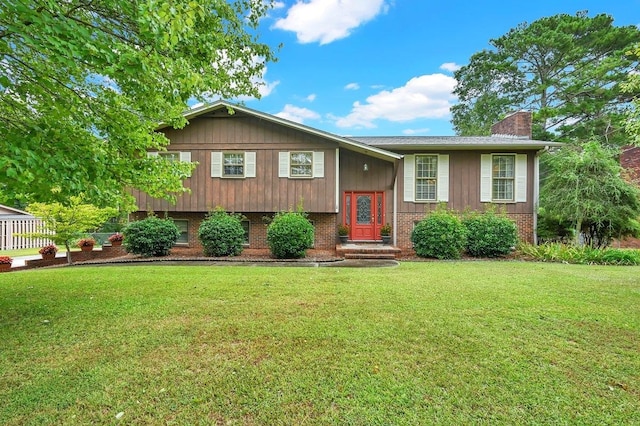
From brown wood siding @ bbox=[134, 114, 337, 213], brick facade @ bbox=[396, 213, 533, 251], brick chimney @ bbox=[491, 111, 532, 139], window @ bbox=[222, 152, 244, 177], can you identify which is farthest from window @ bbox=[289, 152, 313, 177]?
brick chimney @ bbox=[491, 111, 532, 139]

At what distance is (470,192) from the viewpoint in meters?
12.1

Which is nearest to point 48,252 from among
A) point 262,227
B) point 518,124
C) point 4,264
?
point 4,264

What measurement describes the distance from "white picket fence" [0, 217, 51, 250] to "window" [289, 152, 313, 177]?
12113mm

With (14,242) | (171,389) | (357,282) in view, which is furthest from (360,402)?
(14,242)

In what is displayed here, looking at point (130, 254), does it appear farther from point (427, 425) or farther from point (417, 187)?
point (427, 425)

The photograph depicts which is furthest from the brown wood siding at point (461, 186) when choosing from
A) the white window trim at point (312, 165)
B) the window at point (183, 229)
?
the window at point (183, 229)

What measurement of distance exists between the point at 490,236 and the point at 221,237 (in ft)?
29.2

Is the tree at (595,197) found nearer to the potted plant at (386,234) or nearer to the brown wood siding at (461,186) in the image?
the brown wood siding at (461,186)

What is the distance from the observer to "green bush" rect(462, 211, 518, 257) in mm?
10172

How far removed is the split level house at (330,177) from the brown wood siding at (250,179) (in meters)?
0.04

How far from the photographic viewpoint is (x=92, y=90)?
189 inches

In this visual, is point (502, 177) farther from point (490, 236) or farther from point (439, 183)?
point (490, 236)

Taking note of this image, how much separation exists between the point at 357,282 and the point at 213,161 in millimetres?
8178

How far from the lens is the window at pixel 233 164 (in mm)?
11750
